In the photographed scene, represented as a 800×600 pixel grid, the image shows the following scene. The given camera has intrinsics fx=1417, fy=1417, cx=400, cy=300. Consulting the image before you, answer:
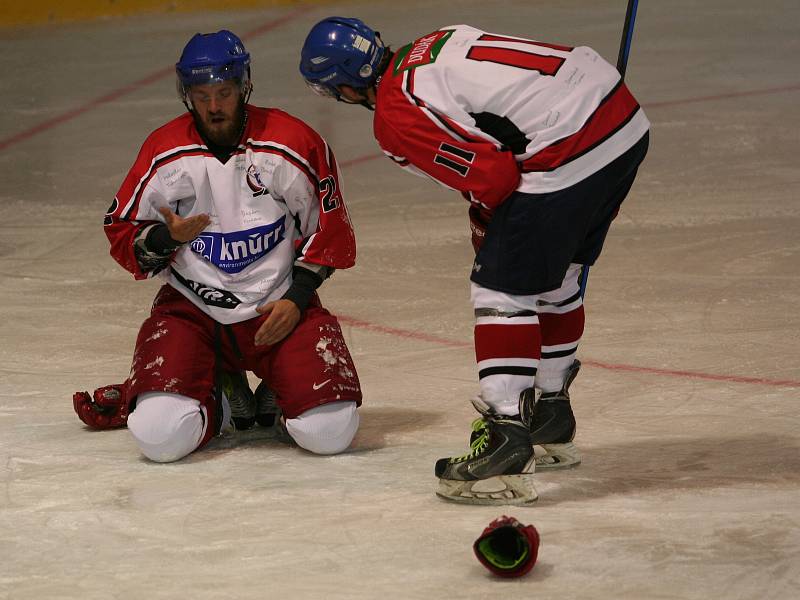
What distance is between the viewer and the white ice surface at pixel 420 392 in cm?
294

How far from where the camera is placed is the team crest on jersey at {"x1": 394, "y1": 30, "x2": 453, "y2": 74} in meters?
3.30

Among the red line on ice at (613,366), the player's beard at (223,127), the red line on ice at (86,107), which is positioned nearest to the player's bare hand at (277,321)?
the player's beard at (223,127)

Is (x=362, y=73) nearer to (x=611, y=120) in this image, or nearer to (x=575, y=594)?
(x=611, y=120)

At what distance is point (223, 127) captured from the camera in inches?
148

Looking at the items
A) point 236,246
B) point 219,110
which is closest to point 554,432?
point 236,246

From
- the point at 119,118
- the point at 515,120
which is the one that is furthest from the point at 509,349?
the point at 119,118

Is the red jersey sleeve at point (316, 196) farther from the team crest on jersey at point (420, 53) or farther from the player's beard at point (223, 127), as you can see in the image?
the team crest on jersey at point (420, 53)

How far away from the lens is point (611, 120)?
3326mm

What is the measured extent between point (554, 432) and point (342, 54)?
109 cm

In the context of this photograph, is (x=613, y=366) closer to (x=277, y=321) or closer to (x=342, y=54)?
(x=277, y=321)

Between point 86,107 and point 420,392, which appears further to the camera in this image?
point 86,107

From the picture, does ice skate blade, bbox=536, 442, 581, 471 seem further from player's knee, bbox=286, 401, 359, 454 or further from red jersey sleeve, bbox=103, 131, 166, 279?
red jersey sleeve, bbox=103, 131, 166, 279

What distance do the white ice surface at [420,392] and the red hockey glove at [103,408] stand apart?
6 centimetres

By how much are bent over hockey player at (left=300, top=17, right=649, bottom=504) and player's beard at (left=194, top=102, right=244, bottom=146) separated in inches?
14.8
